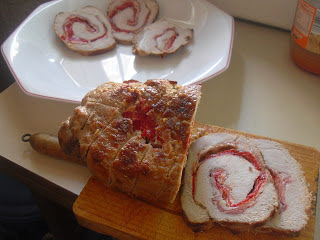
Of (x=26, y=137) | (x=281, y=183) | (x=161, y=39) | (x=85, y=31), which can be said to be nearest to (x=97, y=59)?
(x=85, y=31)

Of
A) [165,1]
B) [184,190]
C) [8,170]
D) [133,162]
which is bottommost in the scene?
[8,170]

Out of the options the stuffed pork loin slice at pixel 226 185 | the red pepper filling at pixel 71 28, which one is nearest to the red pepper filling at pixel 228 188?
the stuffed pork loin slice at pixel 226 185

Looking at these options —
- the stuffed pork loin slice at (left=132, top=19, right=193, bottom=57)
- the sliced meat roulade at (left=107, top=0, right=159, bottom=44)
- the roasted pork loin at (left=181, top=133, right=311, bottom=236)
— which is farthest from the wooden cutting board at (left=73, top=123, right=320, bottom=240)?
the sliced meat roulade at (left=107, top=0, right=159, bottom=44)

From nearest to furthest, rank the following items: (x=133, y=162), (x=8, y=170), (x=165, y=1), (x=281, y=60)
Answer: (x=133, y=162) < (x=8, y=170) < (x=281, y=60) < (x=165, y=1)

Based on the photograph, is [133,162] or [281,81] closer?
[133,162]

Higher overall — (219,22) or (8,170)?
(219,22)

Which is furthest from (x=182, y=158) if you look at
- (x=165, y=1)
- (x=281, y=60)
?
(x=165, y=1)

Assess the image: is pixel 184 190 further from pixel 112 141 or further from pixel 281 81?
pixel 281 81

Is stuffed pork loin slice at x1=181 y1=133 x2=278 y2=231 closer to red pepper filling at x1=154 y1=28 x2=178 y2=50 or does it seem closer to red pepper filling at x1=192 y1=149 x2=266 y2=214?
red pepper filling at x1=192 y1=149 x2=266 y2=214
